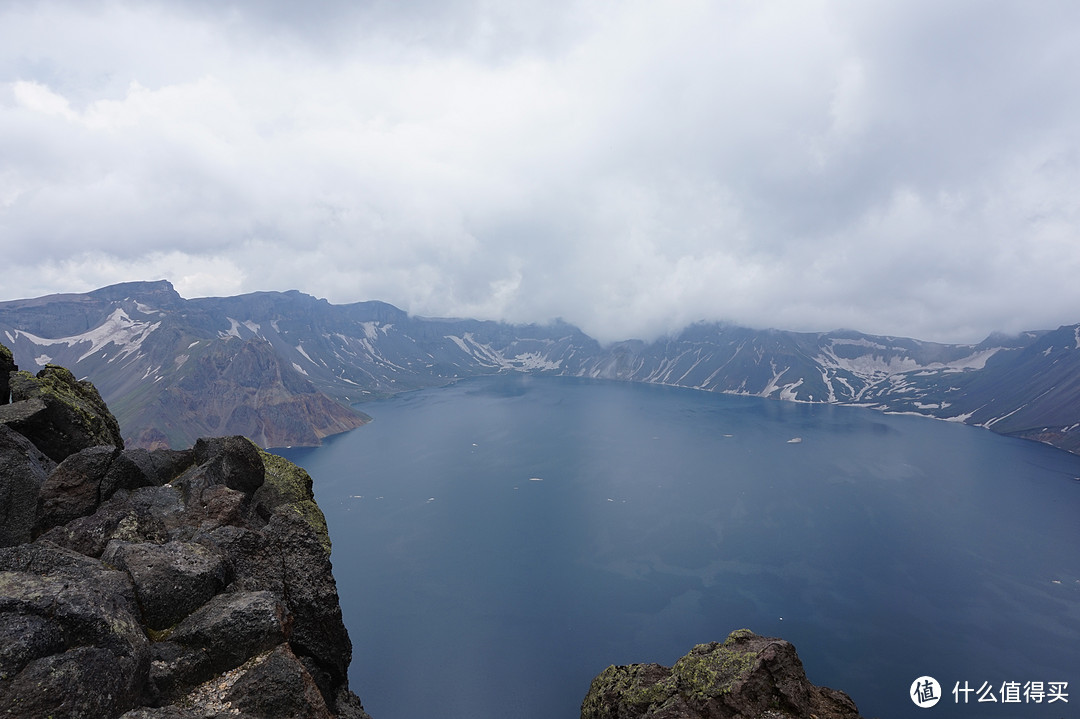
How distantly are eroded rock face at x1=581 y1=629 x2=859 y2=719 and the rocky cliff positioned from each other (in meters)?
15.7

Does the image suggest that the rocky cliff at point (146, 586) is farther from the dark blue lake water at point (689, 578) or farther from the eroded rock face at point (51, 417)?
the dark blue lake water at point (689, 578)

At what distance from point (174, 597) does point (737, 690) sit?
74.7ft

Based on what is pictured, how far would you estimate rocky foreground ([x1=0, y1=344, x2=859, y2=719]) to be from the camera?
9.98 m

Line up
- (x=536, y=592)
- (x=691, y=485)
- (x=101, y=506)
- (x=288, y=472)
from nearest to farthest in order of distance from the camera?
(x=101, y=506)
(x=288, y=472)
(x=536, y=592)
(x=691, y=485)

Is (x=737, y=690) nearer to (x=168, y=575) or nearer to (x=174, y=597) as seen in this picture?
(x=174, y=597)

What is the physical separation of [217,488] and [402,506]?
117624mm

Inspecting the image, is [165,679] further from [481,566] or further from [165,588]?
[481,566]

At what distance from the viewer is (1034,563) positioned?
98.6m

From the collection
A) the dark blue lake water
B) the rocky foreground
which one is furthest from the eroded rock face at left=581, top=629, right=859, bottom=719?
the dark blue lake water

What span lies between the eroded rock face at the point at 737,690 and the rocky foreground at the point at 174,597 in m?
0.08

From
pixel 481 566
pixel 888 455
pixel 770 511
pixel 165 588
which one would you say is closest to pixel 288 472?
pixel 165 588

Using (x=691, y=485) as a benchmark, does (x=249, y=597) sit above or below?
above

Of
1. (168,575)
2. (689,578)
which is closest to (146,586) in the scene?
(168,575)

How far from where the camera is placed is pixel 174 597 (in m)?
12.9
